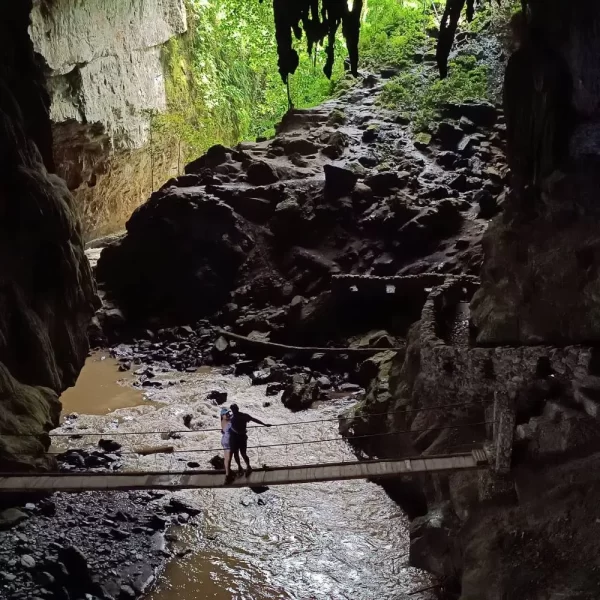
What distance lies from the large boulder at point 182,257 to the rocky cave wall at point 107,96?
4.95 m

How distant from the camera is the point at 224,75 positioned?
34.3 meters

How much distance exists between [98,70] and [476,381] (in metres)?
22.1

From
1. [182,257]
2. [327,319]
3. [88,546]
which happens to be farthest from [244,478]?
[182,257]

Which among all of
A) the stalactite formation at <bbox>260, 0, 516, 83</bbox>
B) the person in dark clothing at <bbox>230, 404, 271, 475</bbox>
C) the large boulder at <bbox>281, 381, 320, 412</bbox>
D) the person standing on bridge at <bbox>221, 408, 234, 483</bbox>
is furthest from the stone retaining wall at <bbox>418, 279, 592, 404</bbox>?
the stalactite formation at <bbox>260, 0, 516, 83</bbox>

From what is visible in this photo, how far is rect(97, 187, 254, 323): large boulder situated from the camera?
23.9 meters

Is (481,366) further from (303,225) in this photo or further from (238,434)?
(303,225)

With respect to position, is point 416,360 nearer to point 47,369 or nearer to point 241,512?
point 241,512

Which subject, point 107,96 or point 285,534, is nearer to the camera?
point 285,534

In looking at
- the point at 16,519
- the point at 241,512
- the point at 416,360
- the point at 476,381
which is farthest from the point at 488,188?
the point at 16,519

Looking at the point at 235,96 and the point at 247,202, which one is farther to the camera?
the point at 235,96

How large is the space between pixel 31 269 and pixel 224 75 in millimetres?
26479

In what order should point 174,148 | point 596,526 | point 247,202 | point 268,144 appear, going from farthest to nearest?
1. point 174,148
2. point 268,144
3. point 247,202
4. point 596,526

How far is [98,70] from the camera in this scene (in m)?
24.5

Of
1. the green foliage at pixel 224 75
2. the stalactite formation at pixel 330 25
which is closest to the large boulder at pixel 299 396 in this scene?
the stalactite formation at pixel 330 25
